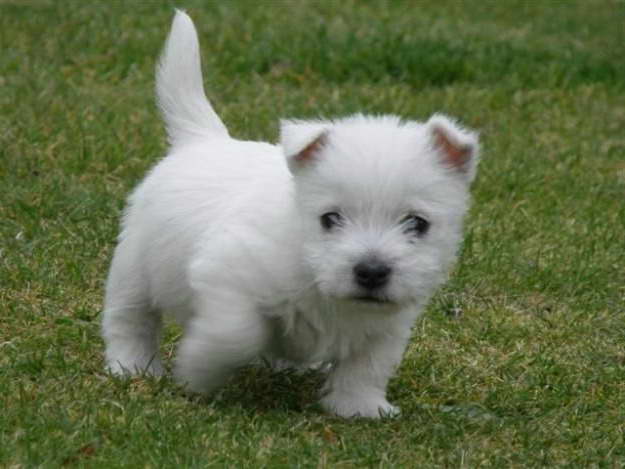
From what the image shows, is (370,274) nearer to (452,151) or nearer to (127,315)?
(452,151)

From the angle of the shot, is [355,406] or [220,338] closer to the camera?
[220,338]

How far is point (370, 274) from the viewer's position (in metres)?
4.35

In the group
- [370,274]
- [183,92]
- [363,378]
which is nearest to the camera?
[370,274]

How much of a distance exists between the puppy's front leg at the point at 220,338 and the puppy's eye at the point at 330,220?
0.35 meters

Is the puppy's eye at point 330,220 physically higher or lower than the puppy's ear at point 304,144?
lower

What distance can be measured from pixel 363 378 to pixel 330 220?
68 centimetres

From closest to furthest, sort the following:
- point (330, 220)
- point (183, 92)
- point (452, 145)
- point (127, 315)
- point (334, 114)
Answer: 1. point (330, 220)
2. point (452, 145)
3. point (127, 315)
4. point (183, 92)
5. point (334, 114)

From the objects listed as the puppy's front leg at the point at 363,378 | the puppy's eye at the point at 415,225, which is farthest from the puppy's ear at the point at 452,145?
the puppy's front leg at the point at 363,378

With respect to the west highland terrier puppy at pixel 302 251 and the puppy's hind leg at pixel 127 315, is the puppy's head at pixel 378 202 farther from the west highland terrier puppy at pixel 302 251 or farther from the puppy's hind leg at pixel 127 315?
the puppy's hind leg at pixel 127 315

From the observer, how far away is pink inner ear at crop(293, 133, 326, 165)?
4547 millimetres

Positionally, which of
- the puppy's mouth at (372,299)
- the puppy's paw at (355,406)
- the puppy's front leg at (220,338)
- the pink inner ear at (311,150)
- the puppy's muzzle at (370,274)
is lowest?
the puppy's paw at (355,406)

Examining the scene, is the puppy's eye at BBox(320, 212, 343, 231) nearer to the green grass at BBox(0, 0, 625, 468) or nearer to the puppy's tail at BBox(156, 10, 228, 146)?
the green grass at BBox(0, 0, 625, 468)

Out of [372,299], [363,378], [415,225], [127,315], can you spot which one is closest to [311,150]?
[415,225]

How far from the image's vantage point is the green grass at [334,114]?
14.9ft
